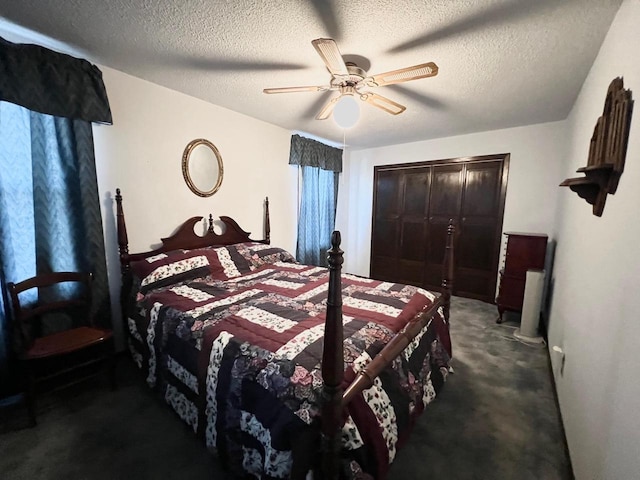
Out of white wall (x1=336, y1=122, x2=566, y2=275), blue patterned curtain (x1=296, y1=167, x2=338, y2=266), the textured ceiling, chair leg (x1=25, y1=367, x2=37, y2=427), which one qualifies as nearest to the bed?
chair leg (x1=25, y1=367, x2=37, y2=427)

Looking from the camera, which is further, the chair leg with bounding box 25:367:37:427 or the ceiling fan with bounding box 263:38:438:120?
the chair leg with bounding box 25:367:37:427

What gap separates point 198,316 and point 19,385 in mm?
1422

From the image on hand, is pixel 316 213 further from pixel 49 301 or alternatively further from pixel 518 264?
pixel 49 301

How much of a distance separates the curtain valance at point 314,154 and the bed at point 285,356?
1.98 metres

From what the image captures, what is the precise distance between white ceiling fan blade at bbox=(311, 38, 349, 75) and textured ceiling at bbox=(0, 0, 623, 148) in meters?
0.21

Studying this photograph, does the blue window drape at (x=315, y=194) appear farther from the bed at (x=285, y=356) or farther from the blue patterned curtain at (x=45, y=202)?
the blue patterned curtain at (x=45, y=202)

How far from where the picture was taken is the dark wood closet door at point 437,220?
3.67 meters

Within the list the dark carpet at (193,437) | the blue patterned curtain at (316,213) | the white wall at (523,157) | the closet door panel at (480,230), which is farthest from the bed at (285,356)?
the white wall at (523,157)

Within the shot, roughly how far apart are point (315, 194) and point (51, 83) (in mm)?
3006

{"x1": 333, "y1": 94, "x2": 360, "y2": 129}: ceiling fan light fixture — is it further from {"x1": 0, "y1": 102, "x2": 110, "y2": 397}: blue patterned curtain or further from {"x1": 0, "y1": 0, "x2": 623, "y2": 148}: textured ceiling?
{"x1": 0, "y1": 102, "x2": 110, "y2": 397}: blue patterned curtain

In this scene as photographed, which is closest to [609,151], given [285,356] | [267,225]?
[285,356]

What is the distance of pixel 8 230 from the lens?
1738mm

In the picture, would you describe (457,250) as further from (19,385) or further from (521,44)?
(19,385)

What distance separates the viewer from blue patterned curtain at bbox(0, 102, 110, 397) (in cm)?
174
